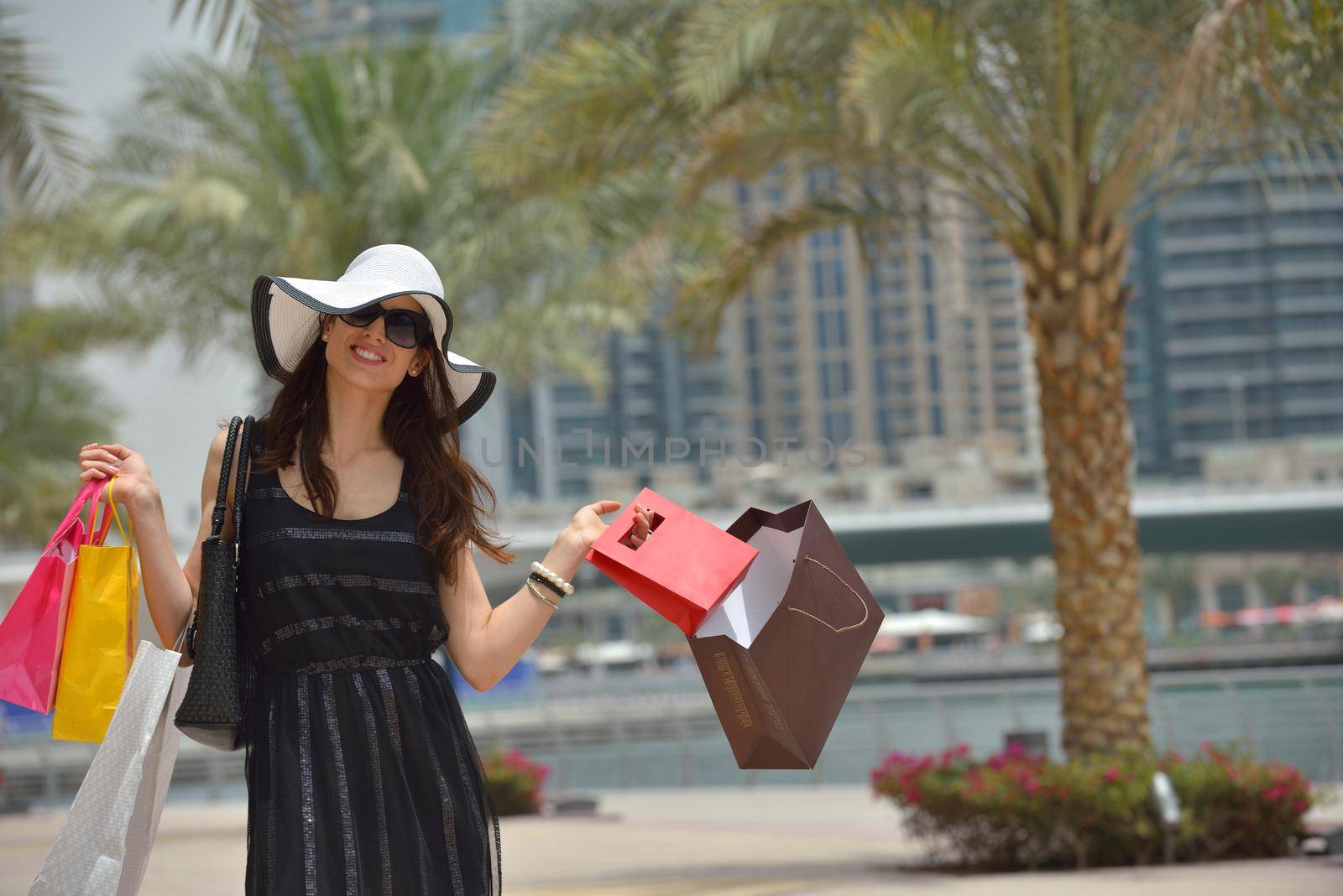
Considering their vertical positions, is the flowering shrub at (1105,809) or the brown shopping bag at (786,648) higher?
the brown shopping bag at (786,648)

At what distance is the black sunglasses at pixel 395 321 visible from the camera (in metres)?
2.71

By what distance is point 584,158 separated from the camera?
8828mm

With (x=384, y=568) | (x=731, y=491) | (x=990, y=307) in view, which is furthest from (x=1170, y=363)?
(x=384, y=568)

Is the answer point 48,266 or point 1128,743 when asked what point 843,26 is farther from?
point 48,266

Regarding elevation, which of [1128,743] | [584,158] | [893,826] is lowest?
[893,826]

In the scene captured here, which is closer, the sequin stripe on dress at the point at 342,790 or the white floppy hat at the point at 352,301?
the sequin stripe on dress at the point at 342,790

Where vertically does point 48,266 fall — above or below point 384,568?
above

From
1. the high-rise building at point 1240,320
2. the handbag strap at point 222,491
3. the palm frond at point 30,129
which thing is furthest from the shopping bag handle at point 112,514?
the high-rise building at point 1240,320

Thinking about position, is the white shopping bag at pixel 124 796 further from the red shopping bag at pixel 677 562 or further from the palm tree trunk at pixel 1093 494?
the palm tree trunk at pixel 1093 494

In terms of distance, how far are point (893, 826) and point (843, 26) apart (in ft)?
21.9

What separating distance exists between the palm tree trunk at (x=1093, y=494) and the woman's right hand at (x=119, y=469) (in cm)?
693

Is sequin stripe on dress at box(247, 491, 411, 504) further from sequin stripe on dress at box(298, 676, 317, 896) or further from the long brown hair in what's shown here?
sequin stripe on dress at box(298, 676, 317, 896)

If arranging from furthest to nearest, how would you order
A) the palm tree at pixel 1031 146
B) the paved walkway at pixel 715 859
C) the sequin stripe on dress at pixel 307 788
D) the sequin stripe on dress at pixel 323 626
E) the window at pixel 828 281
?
the window at pixel 828 281, the palm tree at pixel 1031 146, the paved walkway at pixel 715 859, the sequin stripe on dress at pixel 323 626, the sequin stripe on dress at pixel 307 788

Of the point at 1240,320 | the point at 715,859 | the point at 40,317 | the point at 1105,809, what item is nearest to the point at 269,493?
the point at 1105,809
